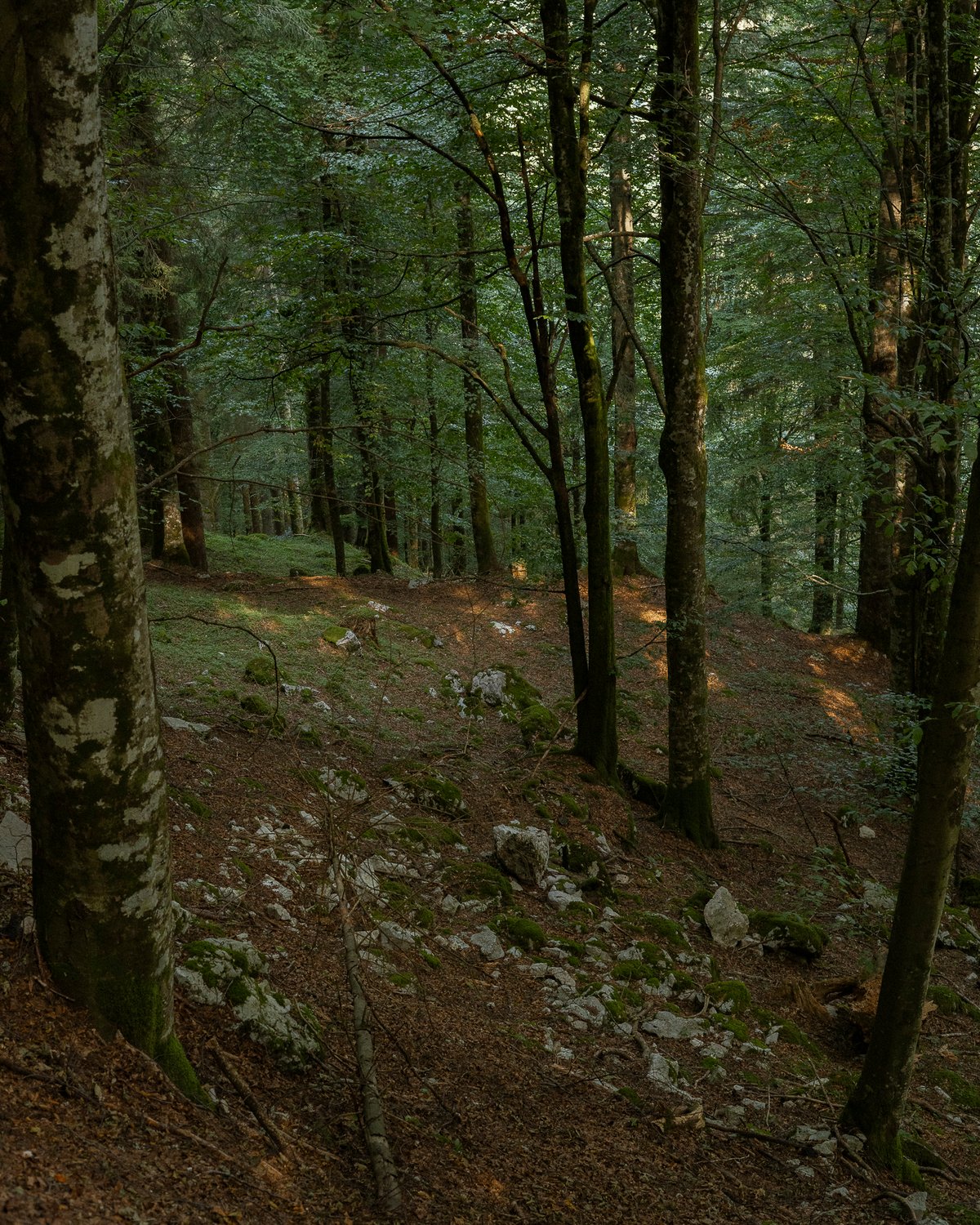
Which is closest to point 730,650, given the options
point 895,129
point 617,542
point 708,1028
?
point 617,542

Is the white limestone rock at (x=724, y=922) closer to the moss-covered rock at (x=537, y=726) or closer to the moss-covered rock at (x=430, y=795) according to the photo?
the moss-covered rock at (x=430, y=795)

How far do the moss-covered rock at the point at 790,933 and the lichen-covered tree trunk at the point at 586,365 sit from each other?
7.05 ft

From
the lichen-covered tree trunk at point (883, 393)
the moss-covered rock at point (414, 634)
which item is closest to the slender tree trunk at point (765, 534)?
the lichen-covered tree trunk at point (883, 393)

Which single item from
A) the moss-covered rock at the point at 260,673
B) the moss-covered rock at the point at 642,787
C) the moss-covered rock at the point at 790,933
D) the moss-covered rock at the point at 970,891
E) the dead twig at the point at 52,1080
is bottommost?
the moss-covered rock at the point at 970,891

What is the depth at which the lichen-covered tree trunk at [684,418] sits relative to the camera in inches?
280

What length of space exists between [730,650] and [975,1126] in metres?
10.8

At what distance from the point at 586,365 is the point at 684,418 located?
1093mm

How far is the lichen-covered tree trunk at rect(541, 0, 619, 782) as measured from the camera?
7242 mm

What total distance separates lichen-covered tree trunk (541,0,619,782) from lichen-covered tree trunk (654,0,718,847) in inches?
24.7

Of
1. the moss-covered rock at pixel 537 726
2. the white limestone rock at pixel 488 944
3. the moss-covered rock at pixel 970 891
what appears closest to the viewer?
the white limestone rock at pixel 488 944

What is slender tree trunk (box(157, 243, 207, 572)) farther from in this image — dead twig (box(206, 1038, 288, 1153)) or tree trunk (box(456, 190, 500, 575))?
dead twig (box(206, 1038, 288, 1153))

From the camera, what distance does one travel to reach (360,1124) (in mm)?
3150

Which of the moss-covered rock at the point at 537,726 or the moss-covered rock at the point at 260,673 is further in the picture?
the moss-covered rock at the point at 537,726

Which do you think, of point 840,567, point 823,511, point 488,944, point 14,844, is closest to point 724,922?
point 488,944
